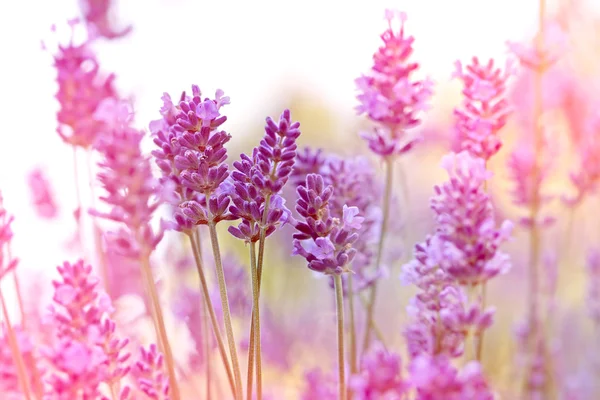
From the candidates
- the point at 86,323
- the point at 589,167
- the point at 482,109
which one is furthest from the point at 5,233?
the point at 589,167

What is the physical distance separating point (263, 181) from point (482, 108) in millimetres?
343

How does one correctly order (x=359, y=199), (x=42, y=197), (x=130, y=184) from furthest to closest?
(x=42, y=197) → (x=359, y=199) → (x=130, y=184)

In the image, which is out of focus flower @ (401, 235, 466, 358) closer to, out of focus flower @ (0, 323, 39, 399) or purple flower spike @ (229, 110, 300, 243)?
purple flower spike @ (229, 110, 300, 243)

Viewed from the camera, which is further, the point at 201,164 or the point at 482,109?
the point at 482,109

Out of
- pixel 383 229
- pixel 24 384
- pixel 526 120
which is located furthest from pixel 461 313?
pixel 526 120

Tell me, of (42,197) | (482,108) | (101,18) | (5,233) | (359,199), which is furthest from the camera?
(42,197)

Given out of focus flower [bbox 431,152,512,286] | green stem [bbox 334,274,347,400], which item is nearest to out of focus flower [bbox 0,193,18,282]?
green stem [bbox 334,274,347,400]

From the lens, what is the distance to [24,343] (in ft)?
2.95

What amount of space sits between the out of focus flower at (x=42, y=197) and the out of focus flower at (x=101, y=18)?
361mm

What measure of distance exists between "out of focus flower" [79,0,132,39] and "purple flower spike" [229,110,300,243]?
2.09 ft

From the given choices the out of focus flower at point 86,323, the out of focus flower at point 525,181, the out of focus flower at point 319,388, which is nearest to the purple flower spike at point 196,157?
the out of focus flower at point 86,323

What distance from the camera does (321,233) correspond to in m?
0.75

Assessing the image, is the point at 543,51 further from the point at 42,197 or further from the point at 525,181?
the point at 42,197

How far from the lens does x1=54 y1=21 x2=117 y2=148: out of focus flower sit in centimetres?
102
